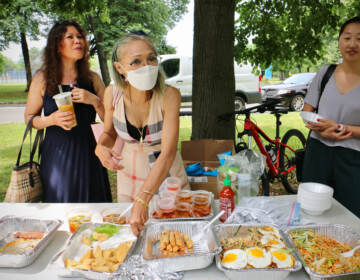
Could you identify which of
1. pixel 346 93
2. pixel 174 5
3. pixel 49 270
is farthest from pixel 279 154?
pixel 174 5

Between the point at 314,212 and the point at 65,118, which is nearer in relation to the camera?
the point at 314,212

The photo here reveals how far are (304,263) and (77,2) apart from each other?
4630mm

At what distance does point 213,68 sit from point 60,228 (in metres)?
2.61

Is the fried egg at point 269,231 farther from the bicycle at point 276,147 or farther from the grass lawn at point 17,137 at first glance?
the grass lawn at point 17,137

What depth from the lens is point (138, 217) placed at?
1571 millimetres

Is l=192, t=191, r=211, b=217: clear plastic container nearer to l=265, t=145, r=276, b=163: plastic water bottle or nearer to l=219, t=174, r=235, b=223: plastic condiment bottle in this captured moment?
l=219, t=174, r=235, b=223: plastic condiment bottle

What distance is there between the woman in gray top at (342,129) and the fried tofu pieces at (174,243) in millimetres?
1330

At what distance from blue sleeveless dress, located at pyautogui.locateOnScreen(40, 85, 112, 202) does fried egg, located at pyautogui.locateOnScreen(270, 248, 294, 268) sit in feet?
5.49

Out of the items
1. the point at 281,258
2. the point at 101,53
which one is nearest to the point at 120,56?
the point at 281,258

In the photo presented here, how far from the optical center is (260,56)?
502cm

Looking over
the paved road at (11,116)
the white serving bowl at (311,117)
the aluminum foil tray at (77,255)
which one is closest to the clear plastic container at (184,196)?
the aluminum foil tray at (77,255)

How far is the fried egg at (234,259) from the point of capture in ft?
4.32

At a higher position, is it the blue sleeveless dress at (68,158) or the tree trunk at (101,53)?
the tree trunk at (101,53)

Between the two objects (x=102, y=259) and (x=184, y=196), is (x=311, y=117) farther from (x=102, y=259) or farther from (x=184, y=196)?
(x=102, y=259)
